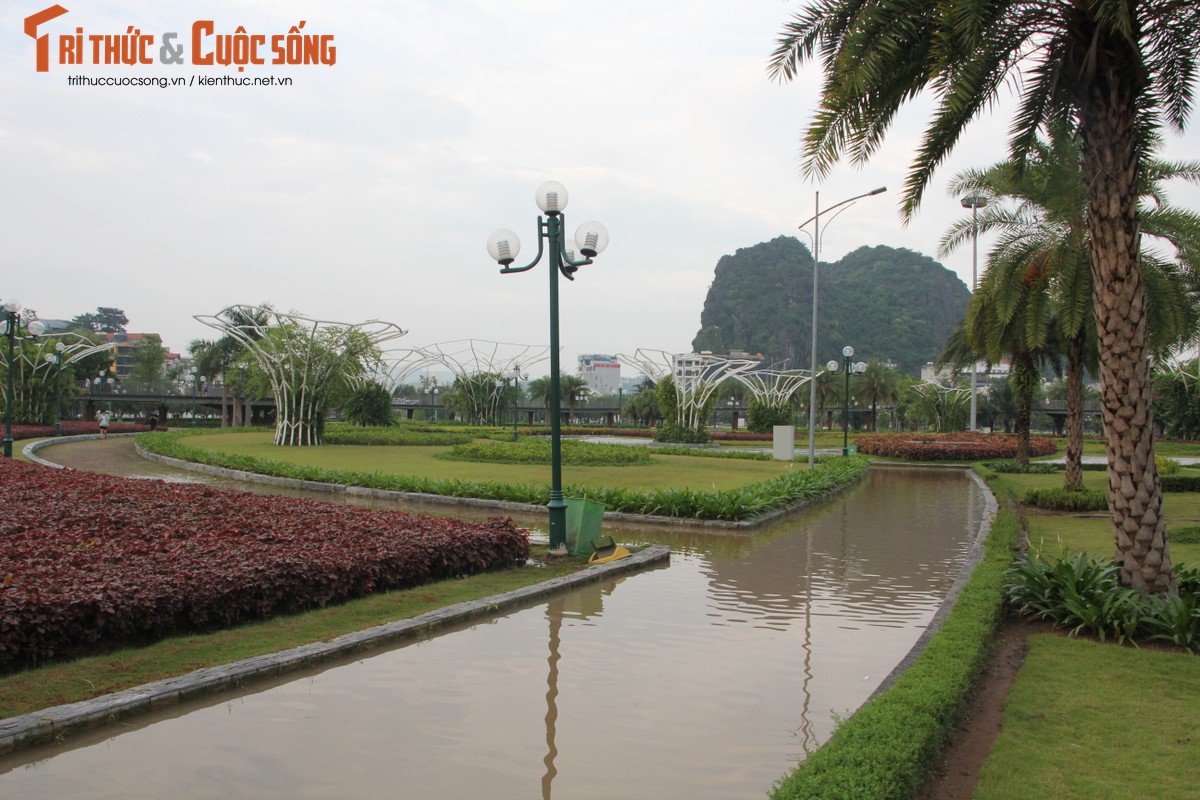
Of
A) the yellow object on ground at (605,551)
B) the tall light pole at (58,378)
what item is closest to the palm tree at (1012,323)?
the yellow object on ground at (605,551)

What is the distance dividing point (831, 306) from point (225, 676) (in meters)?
121

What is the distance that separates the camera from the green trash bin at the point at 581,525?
11219 millimetres

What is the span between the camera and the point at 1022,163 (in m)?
9.59

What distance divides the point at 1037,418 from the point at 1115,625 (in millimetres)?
96661

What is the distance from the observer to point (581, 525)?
442 inches

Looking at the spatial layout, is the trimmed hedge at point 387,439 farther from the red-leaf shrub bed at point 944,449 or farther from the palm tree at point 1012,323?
the palm tree at point 1012,323

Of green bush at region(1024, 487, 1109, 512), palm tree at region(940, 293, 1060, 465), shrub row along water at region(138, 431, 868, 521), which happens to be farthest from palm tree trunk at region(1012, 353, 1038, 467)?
green bush at region(1024, 487, 1109, 512)

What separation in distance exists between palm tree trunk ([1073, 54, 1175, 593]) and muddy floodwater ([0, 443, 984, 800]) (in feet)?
6.72

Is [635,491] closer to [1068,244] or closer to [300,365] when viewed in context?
[1068,244]

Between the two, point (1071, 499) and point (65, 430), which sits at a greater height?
point (65, 430)

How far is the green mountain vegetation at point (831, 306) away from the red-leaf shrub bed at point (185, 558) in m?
110

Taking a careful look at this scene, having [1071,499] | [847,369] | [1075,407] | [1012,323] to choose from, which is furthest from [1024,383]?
[1071,499]

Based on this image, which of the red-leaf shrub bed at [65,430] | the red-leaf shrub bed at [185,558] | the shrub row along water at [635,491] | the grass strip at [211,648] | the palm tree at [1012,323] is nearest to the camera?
the grass strip at [211,648]

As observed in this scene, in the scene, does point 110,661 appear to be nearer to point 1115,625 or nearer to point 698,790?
point 698,790
